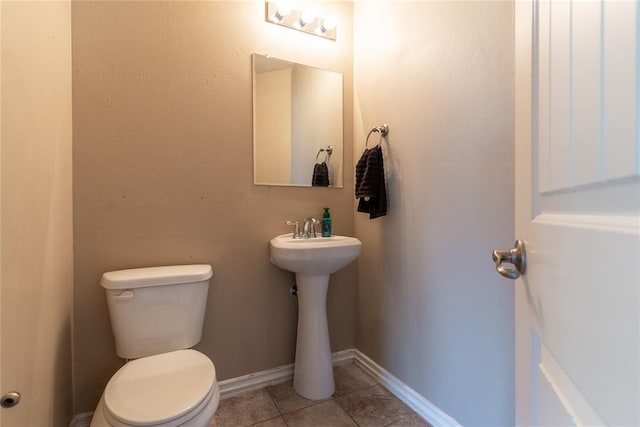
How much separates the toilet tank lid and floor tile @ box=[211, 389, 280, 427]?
72cm

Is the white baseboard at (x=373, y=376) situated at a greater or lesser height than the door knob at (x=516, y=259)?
lesser

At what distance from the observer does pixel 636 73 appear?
28 centimetres

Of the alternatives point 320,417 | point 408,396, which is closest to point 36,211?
point 320,417

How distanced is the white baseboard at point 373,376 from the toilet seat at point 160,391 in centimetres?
57

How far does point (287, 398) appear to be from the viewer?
63.2 inches

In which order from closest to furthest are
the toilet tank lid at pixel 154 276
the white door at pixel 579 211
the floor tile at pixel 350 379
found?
the white door at pixel 579 211 < the toilet tank lid at pixel 154 276 < the floor tile at pixel 350 379

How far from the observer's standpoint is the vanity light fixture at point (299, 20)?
5.58 ft

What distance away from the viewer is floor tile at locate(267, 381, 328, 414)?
1.53m

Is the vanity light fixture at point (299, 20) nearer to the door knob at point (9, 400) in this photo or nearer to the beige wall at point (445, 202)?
the beige wall at point (445, 202)

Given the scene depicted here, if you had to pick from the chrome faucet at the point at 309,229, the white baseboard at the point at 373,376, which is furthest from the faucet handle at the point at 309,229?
the white baseboard at the point at 373,376

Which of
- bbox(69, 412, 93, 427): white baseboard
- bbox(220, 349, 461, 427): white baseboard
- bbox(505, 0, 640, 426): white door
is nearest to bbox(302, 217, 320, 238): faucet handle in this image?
bbox(220, 349, 461, 427): white baseboard

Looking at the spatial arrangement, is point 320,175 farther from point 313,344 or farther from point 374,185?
point 313,344

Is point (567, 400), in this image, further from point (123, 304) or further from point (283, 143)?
point (283, 143)

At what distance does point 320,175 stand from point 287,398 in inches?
51.2
